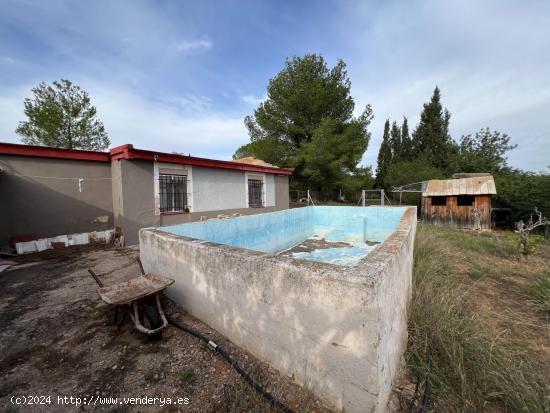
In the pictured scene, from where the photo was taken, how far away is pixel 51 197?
5836 mm

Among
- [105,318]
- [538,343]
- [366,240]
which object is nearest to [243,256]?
[105,318]

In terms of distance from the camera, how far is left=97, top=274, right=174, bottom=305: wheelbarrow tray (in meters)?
2.29

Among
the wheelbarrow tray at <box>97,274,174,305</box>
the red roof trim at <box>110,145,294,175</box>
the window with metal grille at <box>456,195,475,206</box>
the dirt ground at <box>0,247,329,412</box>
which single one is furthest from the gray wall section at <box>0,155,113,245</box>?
the window with metal grille at <box>456,195,475,206</box>

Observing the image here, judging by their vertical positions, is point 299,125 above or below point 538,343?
above

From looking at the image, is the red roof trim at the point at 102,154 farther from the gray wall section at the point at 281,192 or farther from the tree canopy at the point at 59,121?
the tree canopy at the point at 59,121

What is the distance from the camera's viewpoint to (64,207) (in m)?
6.00

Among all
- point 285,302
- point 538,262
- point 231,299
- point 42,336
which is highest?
point 285,302

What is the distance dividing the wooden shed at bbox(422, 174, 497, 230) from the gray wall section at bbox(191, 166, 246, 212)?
→ 11570 millimetres

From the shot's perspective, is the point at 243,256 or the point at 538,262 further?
the point at 538,262

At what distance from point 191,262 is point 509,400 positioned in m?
3.09

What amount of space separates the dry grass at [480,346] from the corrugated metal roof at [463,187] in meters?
10.1

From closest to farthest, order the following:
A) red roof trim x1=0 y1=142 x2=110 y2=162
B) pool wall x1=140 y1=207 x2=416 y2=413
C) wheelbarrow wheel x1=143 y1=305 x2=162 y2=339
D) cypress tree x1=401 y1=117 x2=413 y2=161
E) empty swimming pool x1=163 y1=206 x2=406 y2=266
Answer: pool wall x1=140 y1=207 x2=416 y2=413 < wheelbarrow wheel x1=143 y1=305 x2=162 y2=339 < red roof trim x1=0 y1=142 x2=110 y2=162 < empty swimming pool x1=163 y1=206 x2=406 y2=266 < cypress tree x1=401 y1=117 x2=413 y2=161

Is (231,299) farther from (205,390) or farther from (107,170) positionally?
(107,170)

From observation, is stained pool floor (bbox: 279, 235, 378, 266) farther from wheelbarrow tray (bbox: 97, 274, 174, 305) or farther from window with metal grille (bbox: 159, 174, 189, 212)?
wheelbarrow tray (bbox: 97, 274, 174, 305)
